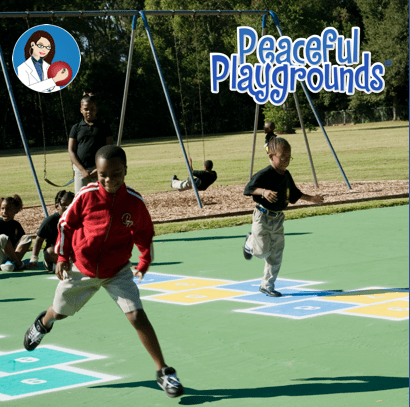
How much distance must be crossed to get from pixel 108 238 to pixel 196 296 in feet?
9.63

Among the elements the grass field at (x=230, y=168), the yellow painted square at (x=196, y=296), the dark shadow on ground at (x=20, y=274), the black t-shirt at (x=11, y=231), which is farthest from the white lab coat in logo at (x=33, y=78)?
the yellow painted square at (x=196, y=296)

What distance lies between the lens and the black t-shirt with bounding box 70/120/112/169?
9922 mm

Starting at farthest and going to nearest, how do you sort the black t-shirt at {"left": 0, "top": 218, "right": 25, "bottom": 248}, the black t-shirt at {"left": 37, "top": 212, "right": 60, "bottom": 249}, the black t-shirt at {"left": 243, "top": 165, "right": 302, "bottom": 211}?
the black t-shirt at {"left": 0, "top": 218, "right": 25, "bottom": 248}
the black t-shirt at {"left": 37, "top": 212, "right": 60, "bottom": 249}
the black t-shirt at {"left": 243, "top": 165, "right": 302, "bottom": 211}

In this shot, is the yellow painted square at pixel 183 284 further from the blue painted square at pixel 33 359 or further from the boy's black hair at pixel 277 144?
the blue painted square at pixel 33 359

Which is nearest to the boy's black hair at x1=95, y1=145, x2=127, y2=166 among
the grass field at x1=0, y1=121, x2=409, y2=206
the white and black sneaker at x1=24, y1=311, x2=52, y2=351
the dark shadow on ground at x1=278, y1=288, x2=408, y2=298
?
the white and black sneaker at x1=24, y1=311, x2=52, y2=351

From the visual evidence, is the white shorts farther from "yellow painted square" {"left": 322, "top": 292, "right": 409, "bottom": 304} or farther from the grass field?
the grass field

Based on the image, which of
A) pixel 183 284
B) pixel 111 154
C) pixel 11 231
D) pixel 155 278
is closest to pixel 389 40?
pixel 11 231

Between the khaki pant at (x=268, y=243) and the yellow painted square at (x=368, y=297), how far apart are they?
0.61 meters

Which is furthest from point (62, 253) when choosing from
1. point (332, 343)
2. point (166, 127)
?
point (166, 127)

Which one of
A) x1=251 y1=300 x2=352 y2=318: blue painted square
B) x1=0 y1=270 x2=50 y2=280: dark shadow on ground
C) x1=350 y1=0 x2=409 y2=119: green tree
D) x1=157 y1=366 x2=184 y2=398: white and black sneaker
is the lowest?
x1=0 y1=270 x2=50 y2=280: dark shadow on ground

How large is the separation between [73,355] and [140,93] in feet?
163

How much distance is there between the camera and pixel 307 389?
4.56m

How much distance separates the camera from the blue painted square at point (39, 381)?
15.5ft

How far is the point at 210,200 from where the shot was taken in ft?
53.6
